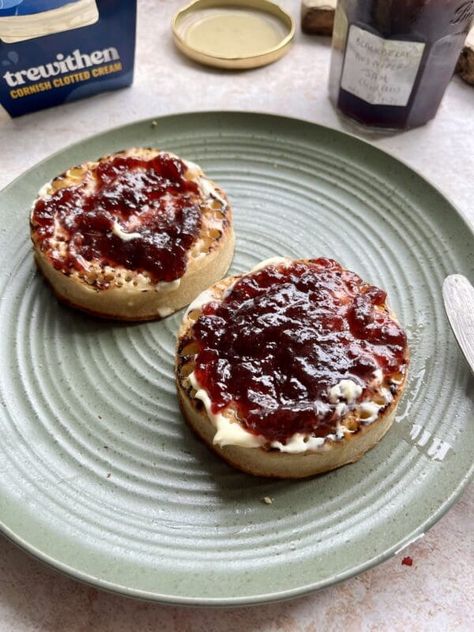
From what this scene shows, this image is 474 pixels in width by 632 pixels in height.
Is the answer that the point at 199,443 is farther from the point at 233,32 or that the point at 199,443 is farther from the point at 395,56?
the point at 233,32

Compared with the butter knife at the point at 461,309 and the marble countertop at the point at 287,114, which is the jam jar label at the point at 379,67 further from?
the butter knife at the point at 461,309

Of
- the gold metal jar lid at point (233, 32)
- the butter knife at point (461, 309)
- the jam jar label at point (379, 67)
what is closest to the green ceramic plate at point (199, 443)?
the butter knife at point (461, 309)

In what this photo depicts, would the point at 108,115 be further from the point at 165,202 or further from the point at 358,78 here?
the point at 358,78

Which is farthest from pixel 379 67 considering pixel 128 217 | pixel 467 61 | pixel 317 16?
pixel 128 217

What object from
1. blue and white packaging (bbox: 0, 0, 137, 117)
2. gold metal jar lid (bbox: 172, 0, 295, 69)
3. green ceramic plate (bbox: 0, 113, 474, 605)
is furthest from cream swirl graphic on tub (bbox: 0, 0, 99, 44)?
gold metal jar lid (bbox: 172, 0, 295, 69)

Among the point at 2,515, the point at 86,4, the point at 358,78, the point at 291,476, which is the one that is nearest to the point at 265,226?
the point at 358,78
